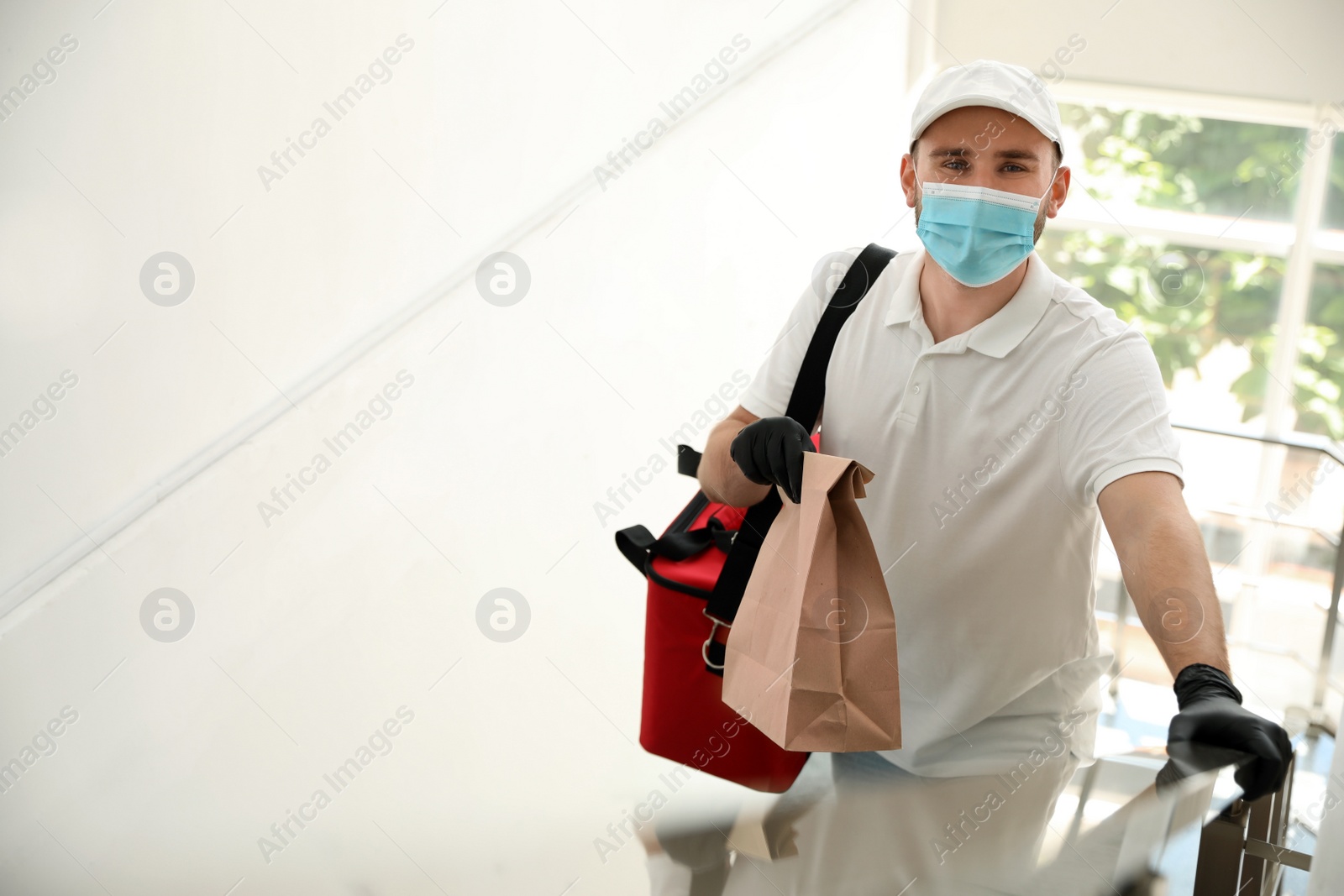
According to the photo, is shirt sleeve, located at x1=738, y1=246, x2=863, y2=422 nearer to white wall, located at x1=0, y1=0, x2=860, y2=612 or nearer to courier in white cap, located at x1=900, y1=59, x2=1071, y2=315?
courier in white cap, located at x1=900, y1=59, x2=1071, y2=315

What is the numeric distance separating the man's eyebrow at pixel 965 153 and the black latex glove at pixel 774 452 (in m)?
0.42

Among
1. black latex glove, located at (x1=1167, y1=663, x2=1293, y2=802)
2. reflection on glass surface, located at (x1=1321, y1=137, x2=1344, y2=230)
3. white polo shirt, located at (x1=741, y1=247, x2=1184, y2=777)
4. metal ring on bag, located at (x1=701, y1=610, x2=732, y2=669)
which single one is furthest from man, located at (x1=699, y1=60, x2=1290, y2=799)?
reflection on glass surface, located at (x1=1321, y1=137, x2=1344, y2=230)

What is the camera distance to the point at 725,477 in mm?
1188

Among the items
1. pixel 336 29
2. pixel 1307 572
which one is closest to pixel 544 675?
pixel 336 29

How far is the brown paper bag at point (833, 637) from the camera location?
38.1 inches

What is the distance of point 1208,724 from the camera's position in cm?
71

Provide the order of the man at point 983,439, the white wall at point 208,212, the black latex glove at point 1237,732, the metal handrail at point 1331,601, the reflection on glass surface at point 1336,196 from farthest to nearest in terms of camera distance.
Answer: the reflection on glass surface at point 1336,196 → the metal handrail at point 1331,601 → the white wall at point 208,212 → the man at point 983,439 → the black latex glove at point 1237,732

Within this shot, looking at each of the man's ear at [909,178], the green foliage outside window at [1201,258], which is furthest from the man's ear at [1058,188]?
the green foliage outside window at [1201,258]

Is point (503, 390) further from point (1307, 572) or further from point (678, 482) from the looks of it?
point (1307, 572)

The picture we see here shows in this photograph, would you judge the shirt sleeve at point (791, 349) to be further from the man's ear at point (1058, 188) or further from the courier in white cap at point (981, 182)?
the man's ear at point (1058, 188)

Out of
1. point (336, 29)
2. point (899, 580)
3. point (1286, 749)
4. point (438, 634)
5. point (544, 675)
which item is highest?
point (336, 29)

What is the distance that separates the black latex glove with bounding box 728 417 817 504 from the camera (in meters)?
1.04

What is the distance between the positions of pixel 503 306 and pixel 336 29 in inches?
27.4

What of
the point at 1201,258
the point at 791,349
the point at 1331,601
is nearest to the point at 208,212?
the point at 791,349
